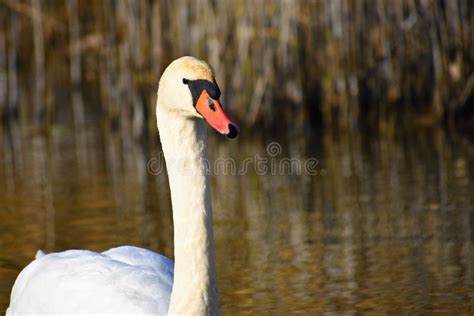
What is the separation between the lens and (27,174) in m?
11.2

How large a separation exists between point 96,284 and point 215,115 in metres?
1.52

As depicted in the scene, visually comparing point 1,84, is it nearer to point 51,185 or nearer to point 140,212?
point 51,185

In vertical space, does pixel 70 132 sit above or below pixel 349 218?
above

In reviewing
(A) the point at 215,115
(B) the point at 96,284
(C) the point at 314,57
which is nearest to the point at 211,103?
(A) the point at 215,115

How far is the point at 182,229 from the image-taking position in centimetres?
466

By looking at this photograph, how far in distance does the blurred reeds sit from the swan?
6.94m

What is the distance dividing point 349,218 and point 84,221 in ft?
6.94

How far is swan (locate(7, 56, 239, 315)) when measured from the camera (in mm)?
4449

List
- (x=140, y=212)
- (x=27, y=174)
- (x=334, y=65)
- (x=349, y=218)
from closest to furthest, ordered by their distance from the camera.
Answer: (x=349, y=218) → (x=140, y=212) → (x=27, y=174) → (x=334, y=65)

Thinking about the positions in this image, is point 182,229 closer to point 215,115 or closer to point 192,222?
point 192,222

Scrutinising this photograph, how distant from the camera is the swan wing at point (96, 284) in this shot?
5191mm

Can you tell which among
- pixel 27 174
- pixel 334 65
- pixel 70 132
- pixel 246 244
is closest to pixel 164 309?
pixel 246 244
